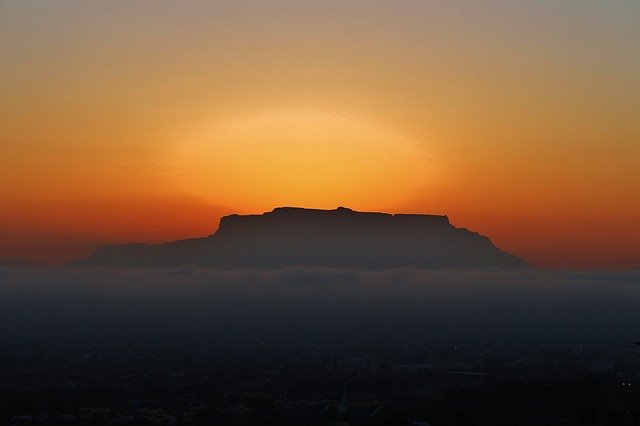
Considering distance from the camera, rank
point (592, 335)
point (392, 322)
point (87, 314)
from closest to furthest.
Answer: point (592, 335)
point (392, 322)
point (87, 314)

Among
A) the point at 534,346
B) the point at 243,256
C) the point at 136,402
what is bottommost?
the point at 136,402

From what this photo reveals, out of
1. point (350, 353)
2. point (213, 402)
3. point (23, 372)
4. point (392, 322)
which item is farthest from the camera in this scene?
point (392, 322)

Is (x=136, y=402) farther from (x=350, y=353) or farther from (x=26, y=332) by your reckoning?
(x=26, y=332)

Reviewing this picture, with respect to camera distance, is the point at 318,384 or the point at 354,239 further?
the point at 354,239

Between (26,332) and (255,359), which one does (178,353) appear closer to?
(255,359)

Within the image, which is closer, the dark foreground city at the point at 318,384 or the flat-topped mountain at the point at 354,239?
the dark foreground city at the point at 318,384

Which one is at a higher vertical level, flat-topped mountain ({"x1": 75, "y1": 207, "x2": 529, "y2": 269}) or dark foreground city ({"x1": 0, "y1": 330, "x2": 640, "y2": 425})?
flat-topped mountain ({"x1": 75, "y1": 207, "x2": 529, "y2": 269})

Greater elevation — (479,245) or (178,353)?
(479,245)

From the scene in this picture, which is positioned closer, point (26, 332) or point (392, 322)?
point (26, 332)

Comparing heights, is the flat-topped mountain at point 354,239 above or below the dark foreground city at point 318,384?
above

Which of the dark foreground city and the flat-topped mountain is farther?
the flat-topped mountain

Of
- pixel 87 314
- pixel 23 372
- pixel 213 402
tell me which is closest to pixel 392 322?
pixel 87 314
